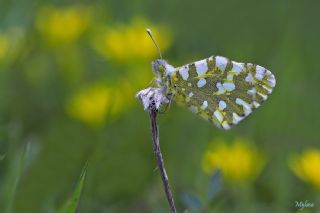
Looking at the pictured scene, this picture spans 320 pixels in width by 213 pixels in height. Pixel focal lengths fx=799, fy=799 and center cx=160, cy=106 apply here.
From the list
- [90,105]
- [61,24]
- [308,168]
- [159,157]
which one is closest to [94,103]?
[90,105]

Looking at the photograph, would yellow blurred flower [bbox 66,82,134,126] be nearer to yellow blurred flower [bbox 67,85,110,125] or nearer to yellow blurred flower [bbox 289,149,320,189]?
yellow blurred flower [bbox 67,85,110,125]

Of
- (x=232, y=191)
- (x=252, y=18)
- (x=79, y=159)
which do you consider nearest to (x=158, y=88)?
(x=232, y=191)

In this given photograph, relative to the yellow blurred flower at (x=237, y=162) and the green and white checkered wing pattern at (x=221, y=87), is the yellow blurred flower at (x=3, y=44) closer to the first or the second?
the yellow blurred flower at (x=237, y=162)

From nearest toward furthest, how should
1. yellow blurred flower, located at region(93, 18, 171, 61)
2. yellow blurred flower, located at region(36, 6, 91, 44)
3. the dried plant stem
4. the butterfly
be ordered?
the dried plant stem, the butterfly, yellow blurred flower, located at region(93, 18, 171, 61), yellow blurred flower, located at region(36, 6, 91, 44)

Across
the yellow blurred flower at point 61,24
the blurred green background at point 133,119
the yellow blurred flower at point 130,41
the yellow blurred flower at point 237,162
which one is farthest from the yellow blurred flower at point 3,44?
the yellow blurred flower at point 61,24

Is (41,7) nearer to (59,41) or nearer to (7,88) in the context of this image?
(59,41)

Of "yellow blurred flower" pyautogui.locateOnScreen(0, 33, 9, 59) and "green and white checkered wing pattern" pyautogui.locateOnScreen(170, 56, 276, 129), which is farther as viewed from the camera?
"yellow blurred flower" pyautogui.locateOnScreen(0, 33, 9, 59)

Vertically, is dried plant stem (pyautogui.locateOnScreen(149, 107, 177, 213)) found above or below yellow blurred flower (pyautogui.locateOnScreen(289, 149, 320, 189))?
above

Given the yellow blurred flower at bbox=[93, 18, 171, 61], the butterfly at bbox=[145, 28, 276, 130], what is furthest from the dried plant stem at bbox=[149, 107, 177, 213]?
the yellow blurred flower at bbox=[93, 18, 171, 61]

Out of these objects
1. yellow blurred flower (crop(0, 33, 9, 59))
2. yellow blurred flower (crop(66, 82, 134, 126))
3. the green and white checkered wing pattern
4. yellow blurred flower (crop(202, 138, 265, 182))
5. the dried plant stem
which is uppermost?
the dried plant stem
